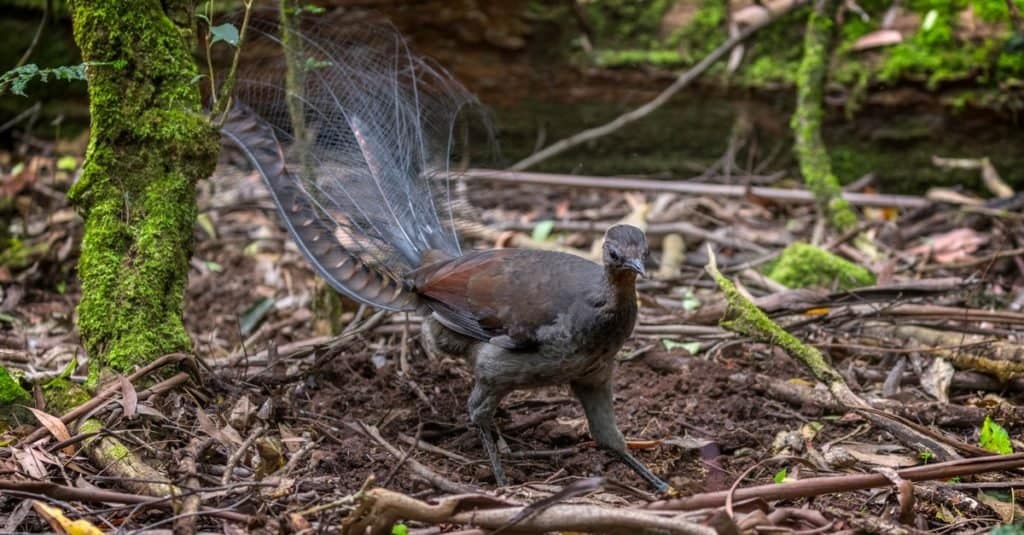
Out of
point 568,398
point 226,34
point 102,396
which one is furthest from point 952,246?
point 102,396

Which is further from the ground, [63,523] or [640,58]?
[640,58]

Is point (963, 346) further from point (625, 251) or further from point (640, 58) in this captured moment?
point (640, 58)

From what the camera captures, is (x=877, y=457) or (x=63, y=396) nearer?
(x=63, y=396)

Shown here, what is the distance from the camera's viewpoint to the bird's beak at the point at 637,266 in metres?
3.57

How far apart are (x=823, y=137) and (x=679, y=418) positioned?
364 centimetres

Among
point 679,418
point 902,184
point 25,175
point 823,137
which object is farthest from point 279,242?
point 902,184

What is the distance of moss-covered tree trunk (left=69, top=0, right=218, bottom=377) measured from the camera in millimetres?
3719

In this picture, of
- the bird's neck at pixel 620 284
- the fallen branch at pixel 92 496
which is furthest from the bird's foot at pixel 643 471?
the fallen branch at pixel 92 496

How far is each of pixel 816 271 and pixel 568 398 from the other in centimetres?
183

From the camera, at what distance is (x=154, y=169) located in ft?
12.6

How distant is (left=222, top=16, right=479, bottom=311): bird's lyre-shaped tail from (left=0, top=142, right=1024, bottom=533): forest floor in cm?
39

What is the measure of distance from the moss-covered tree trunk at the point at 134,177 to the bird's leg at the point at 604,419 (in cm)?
157

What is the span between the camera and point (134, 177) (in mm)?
3834

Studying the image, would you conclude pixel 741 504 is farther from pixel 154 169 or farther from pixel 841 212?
pixel 841 212
